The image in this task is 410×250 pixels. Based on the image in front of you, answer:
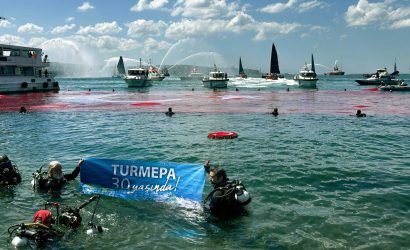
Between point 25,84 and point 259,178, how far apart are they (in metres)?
71.4

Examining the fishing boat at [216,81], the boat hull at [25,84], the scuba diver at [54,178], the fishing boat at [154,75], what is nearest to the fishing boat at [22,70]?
the boat hull at [25,84]

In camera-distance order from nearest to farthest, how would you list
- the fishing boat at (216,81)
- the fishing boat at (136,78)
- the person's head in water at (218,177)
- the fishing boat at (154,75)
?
1. the person's head in water at (218,177)
2. the fishing boat at (216,81)
3. the fishing boat at (136,78)
4. the fishing boat at (154,75)

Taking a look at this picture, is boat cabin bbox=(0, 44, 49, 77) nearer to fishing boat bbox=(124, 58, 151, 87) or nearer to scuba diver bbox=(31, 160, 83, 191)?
fishing boat bbox=(124, 58, 151, 87)

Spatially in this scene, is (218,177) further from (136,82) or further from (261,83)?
(261,83)

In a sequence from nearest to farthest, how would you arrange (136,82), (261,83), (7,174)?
1. (7,174)
2. (136,82)
3. (261,83)

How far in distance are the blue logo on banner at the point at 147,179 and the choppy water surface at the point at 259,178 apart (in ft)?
1.66

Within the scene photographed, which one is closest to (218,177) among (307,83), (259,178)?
(259,178)

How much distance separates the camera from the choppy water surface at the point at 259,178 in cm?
1104

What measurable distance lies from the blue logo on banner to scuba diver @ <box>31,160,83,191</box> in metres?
1.06

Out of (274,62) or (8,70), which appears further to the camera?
A: (274,62)

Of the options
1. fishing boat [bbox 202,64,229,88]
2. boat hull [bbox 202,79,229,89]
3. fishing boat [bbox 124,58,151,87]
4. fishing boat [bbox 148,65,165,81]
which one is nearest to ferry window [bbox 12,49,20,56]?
fishing boat [bbox 124,58,151,87]

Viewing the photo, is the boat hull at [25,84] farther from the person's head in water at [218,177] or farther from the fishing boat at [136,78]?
the person's head in water at [218,177]

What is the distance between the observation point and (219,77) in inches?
3895

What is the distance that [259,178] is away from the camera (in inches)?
665
